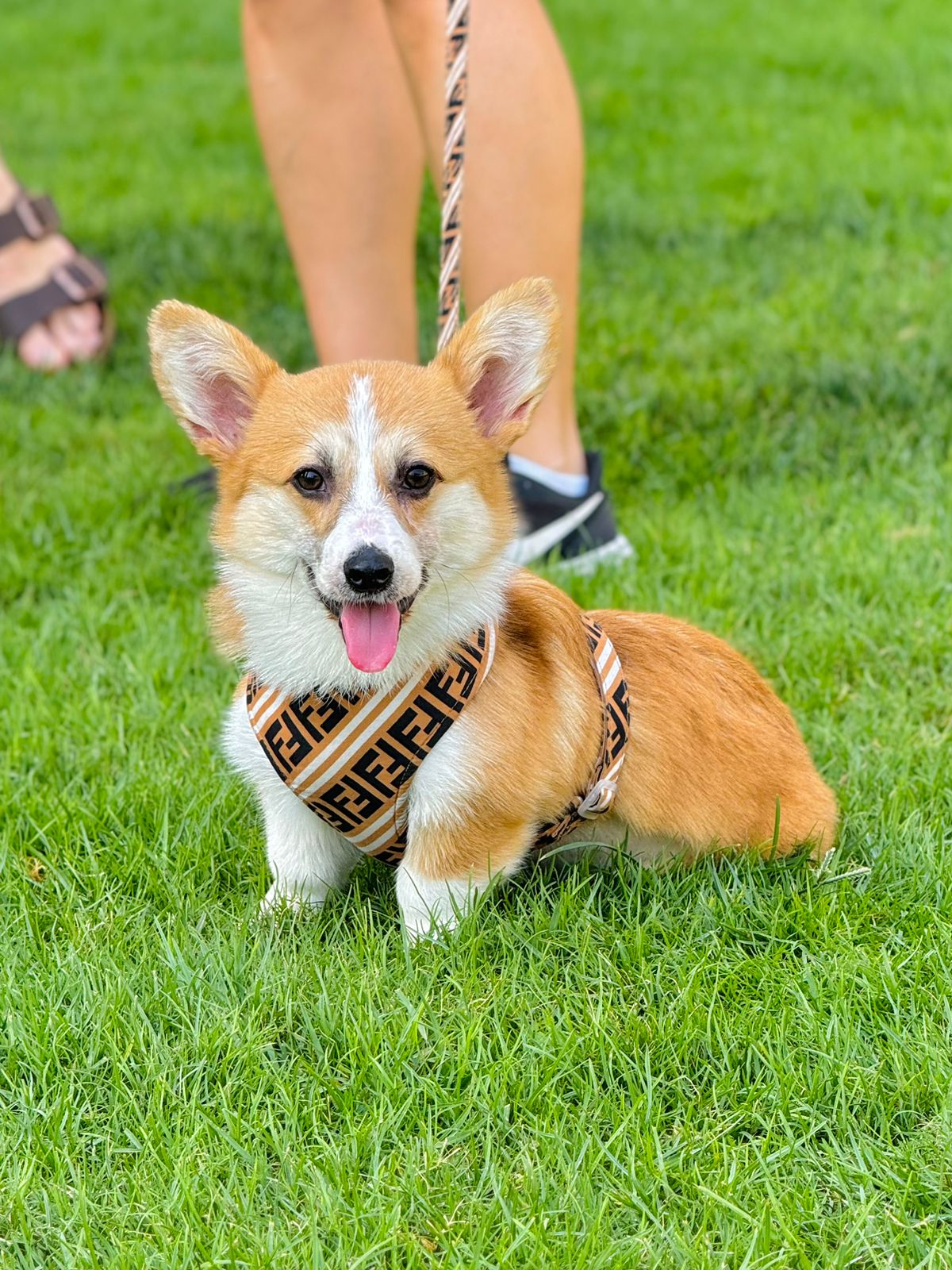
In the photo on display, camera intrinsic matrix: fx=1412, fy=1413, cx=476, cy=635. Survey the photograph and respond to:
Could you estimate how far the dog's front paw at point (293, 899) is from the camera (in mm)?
2307

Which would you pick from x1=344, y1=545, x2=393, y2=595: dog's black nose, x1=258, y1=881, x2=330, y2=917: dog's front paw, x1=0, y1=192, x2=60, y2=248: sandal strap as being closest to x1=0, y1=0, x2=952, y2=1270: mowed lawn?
x1=258, y1=881, x2=330, y2=917: dog's front paw

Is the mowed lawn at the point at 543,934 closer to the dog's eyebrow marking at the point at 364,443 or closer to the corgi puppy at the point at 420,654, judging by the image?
the corgi puppy at the point at 420,654

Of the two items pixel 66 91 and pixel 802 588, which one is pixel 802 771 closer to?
pixel 802 588

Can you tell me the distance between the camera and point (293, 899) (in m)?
2.32

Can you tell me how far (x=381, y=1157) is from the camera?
1866mm

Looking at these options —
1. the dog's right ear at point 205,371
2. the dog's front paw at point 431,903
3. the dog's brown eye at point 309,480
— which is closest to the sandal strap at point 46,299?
the dog's right ear at point 205,371

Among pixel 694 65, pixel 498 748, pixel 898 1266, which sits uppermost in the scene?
pixel 498 748

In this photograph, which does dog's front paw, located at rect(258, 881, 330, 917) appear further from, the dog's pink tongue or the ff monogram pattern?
the dog's pink tongue

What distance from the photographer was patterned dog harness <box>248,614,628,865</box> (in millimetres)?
2096

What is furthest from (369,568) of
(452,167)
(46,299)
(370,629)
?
(46,299)

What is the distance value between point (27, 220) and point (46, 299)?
1.09 ft

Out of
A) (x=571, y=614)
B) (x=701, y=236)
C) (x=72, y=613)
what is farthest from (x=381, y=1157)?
(x=701, y=236)

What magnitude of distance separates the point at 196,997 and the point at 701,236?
4.81 m

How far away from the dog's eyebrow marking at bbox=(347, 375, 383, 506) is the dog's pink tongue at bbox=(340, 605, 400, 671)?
0.16 m
